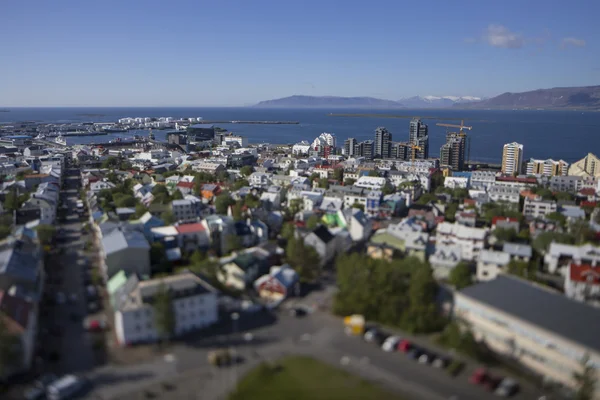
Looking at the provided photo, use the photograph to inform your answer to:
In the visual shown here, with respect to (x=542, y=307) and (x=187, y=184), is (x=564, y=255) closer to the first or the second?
(x=542, y=307)

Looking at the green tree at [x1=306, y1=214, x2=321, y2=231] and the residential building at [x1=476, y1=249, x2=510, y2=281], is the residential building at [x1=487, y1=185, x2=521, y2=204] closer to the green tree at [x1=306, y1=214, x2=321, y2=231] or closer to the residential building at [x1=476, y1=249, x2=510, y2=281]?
the residential building at [x1=476, y1=249, x2=510, y2=281]

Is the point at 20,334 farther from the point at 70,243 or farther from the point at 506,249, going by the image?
the point at 506,249

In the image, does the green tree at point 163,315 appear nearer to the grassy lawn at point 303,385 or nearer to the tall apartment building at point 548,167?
the grassy lawn at point 303,385

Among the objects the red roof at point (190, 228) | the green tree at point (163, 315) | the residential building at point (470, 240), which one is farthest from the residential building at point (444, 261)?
the red roof at point (190, 228)

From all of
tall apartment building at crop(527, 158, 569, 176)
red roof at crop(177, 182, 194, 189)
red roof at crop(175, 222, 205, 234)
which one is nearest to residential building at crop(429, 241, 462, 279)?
red roof at crop(175, 222, 205, 234)

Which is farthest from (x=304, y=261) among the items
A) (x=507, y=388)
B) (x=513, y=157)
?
(x=513, y=157)

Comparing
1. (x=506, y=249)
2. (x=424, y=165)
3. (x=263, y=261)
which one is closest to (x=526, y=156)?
(x=424, y=165)
